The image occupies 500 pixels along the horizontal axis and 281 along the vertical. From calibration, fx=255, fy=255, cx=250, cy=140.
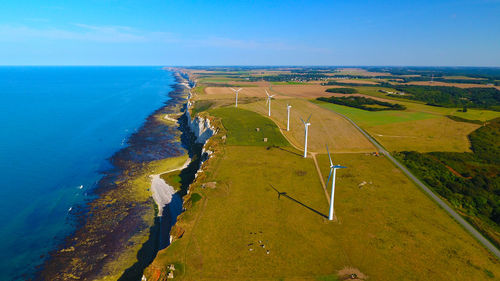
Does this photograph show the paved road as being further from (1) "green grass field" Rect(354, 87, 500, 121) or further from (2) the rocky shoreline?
(1) "green grass field" Rect(354, 87, 500, 121)

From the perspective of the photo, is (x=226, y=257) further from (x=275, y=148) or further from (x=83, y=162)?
(x=83, y=162)

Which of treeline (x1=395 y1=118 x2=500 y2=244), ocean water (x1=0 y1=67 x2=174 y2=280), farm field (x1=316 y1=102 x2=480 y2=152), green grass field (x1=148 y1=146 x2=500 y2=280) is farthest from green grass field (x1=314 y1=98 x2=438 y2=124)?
ocean water (x1=0 y1=67 x2=174 y2=280)

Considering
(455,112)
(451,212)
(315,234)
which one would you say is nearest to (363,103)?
(455,112)

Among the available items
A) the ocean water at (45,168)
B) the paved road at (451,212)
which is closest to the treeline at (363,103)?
the paved road at (451,212)

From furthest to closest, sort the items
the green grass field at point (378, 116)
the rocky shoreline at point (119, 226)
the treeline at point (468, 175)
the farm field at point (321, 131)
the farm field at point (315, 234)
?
the green grass field at point (378, 116), the farm field at point (321, 131), the treeline at point (468, 175), the rocky shoreline at point (119, 226), the farm field at point (315, 234)

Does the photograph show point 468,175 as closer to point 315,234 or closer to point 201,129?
point 315,234

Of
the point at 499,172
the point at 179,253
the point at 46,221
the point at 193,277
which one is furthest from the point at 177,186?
the point at 499,172

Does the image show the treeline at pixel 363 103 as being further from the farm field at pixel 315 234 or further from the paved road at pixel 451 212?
the farm field at pixel 315 234
